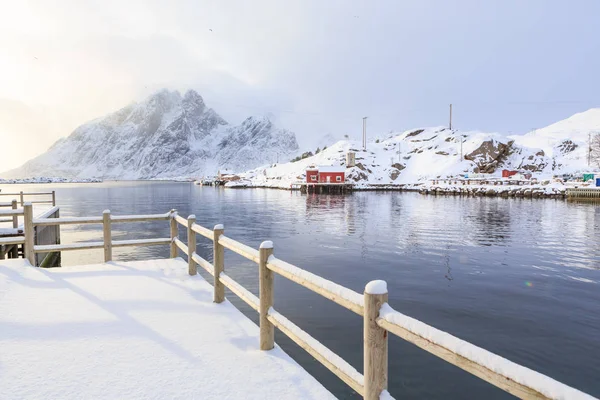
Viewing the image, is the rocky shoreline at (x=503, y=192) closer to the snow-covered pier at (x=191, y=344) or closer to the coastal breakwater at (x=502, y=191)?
the coastal breakwater at (x=502, y=191)

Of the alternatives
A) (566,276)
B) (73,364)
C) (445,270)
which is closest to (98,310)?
(73,364)

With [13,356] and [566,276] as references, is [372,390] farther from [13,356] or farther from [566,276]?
[566,276]

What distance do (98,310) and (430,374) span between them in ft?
22.6

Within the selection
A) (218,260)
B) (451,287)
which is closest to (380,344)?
(218,260)

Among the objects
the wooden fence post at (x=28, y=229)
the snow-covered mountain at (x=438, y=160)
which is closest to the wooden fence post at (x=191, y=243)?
the wooden fence post at (x=28, y=229)

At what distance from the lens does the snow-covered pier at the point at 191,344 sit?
125 inches

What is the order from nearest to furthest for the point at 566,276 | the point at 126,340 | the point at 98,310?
the point at 126,340
the point at 98,310
the point at 566,276

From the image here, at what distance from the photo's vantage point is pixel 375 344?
352 cm

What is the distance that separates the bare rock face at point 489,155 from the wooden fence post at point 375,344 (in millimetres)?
128480

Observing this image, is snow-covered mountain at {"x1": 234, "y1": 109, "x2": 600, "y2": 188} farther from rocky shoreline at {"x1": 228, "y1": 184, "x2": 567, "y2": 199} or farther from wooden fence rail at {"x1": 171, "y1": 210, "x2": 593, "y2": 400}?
wooden fence rail at {"x1": 171, "y1": 210, "x2": 593, "y2": 400}

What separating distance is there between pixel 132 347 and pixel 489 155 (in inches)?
5247

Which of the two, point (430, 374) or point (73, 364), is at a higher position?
point (73, 364)

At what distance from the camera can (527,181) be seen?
89438mm

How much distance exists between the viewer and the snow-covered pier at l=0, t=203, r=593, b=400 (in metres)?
3.17
